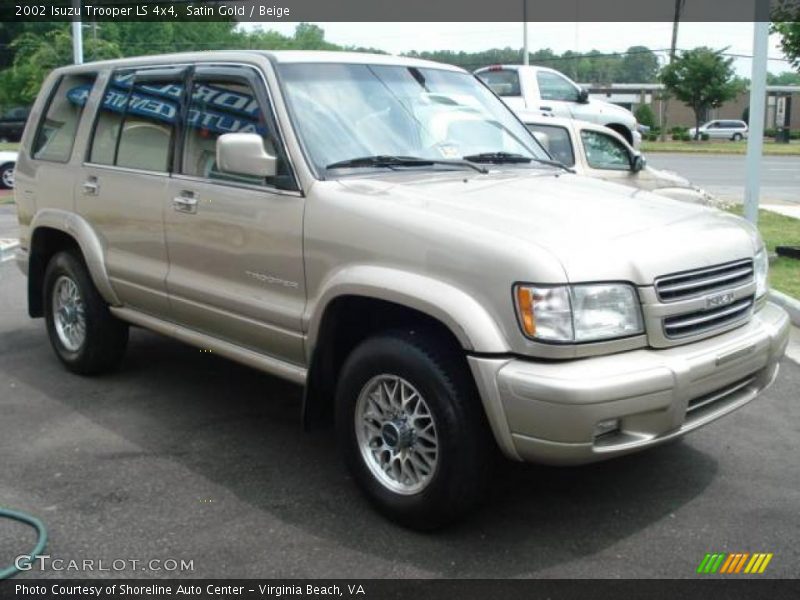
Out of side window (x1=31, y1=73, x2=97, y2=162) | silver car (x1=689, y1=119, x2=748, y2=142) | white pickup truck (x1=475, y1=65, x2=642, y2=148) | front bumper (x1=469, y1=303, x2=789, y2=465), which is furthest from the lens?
silver car (x1=689, y1=119, x2=748, y2=142)

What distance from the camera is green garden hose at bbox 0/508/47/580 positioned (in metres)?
3.45

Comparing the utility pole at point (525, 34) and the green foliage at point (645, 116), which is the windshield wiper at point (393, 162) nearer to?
the utility pole at point (525, 34)

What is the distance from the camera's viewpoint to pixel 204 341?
4918mm

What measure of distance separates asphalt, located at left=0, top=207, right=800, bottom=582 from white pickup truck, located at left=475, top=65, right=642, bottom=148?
10.7 metres

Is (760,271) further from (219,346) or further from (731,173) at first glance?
(731,173)

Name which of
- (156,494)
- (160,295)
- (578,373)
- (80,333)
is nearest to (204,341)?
(160,295)

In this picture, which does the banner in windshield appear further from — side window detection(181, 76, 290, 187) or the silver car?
the silver car

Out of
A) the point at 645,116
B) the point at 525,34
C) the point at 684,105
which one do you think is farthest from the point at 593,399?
the point at 684,105

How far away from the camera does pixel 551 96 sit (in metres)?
16.4

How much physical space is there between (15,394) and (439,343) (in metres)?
3.33

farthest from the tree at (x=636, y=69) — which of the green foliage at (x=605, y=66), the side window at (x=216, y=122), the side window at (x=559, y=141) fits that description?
the side window at (x=216, y=122)

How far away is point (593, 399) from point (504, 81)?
13643 millimetres

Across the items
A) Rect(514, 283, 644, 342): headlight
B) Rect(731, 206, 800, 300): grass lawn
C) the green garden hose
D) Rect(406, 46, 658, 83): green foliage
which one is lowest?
the green garden hose

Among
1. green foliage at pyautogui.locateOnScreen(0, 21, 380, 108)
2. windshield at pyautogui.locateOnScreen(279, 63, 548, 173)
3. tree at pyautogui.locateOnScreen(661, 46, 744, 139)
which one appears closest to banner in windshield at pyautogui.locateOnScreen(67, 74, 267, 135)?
windshield at pyautogui.locateOnScreen(279, 63, 548, 173)
